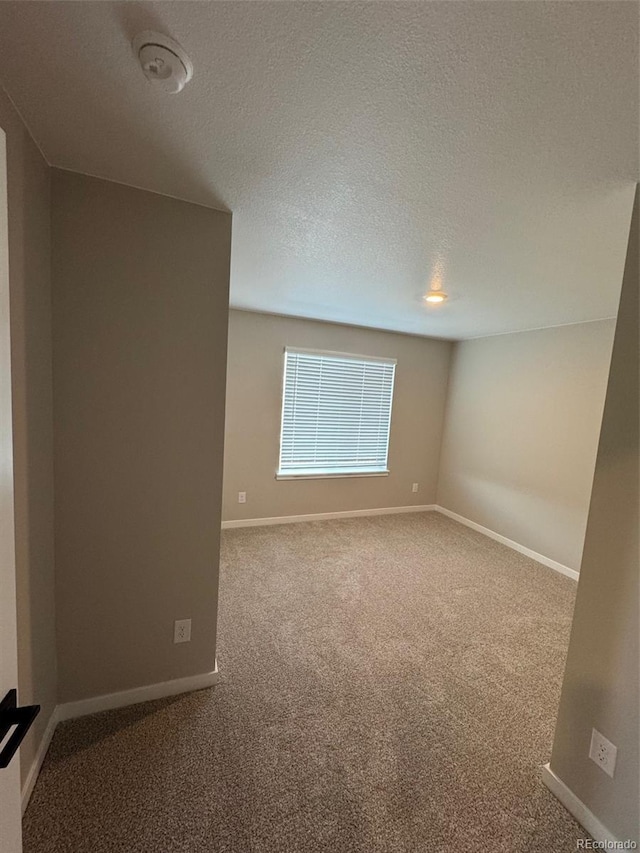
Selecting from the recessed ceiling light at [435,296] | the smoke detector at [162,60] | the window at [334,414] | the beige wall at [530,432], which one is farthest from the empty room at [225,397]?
the window at [334,414]

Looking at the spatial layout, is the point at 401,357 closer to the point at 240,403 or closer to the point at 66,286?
the point at 240,403

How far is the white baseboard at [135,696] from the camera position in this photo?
1.61 meters

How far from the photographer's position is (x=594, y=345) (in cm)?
319

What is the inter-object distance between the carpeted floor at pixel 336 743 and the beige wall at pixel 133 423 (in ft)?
1.10

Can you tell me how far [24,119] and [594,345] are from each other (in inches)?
154

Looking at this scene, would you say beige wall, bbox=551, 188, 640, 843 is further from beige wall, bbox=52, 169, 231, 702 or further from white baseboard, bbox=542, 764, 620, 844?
beige wall, bbox=52, 169, 231, 702

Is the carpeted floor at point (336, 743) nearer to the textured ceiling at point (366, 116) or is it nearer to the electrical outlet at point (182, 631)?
the electrical outlet at point (182, 631)

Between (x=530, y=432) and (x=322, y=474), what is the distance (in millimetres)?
2266

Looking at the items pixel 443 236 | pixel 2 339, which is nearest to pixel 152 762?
pixel 2 339

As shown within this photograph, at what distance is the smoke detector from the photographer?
827 mm

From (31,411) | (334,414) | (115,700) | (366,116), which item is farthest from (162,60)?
(334,414)

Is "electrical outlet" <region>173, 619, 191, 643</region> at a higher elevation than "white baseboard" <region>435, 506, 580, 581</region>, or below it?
higher

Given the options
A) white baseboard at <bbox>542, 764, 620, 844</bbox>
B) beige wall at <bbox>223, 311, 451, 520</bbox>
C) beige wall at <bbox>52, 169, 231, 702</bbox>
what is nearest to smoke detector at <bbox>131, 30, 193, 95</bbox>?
beige wall at <bbox>52, 169, 231, 702</bbox>

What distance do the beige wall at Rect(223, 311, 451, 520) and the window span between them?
0.35 ft
